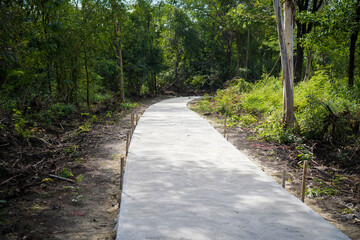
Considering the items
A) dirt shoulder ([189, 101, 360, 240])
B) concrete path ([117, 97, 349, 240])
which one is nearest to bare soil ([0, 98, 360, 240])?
dirt shoulder ([189, 101, 360, 240])

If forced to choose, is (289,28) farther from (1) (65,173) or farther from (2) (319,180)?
(1) (65,173)

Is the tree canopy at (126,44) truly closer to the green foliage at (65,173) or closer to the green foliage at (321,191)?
the green foliage at (65,173)

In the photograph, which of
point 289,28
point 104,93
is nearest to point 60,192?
point 289,28

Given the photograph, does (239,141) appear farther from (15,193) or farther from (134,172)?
(15,193)

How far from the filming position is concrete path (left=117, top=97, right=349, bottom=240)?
322cm

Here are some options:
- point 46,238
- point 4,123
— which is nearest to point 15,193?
point 46,238

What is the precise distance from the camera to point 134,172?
530cm

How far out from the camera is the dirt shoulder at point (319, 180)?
420 centimetres

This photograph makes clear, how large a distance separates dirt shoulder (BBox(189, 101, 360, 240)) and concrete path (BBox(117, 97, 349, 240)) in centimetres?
54

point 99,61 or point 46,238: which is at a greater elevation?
point 99,61

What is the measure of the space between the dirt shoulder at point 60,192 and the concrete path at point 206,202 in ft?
1.33

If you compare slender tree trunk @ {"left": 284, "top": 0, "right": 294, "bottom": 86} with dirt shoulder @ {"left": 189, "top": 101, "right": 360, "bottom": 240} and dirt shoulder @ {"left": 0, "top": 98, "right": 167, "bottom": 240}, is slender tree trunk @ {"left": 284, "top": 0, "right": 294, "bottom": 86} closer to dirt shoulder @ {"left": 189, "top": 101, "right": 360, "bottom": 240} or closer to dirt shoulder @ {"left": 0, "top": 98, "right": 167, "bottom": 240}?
dirt shoulder @ {"left": 189, "top": 101, "right": 360, "bottom": 240}

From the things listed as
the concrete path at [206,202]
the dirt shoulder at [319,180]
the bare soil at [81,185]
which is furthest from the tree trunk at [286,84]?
the concrete path at [206,202]

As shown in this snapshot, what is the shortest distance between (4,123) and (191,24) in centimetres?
2705
